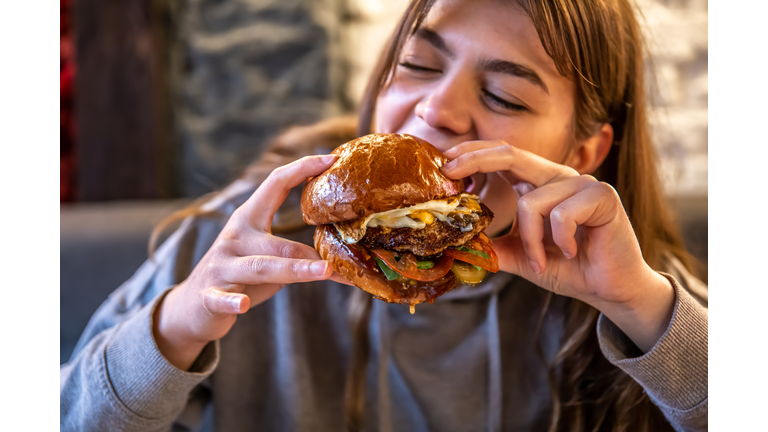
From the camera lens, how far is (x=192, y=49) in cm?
291

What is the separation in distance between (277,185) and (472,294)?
0.87m

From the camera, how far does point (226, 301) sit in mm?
929

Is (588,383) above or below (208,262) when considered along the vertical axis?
below

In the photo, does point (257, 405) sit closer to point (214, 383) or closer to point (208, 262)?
point (214, 383)

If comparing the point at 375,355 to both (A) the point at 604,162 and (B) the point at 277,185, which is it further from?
(A) the point at 604,162

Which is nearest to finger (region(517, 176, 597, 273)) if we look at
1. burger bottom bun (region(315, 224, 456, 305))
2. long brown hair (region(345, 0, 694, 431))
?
burger bottom bun (region(315, 224, 456, 305))

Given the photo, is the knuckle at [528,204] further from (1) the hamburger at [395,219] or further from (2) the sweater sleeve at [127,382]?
(2) the sweater sleeve at [127,382]

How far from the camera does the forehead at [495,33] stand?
1137 mm

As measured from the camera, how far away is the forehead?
114cm

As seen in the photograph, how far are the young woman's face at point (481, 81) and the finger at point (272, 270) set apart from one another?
47 cm

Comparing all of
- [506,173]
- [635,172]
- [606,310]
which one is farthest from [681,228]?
[506,173]

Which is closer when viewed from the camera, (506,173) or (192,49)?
(506,173)

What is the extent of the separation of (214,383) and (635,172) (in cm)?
154

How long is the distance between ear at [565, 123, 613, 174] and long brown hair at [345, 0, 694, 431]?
3 centimetres
